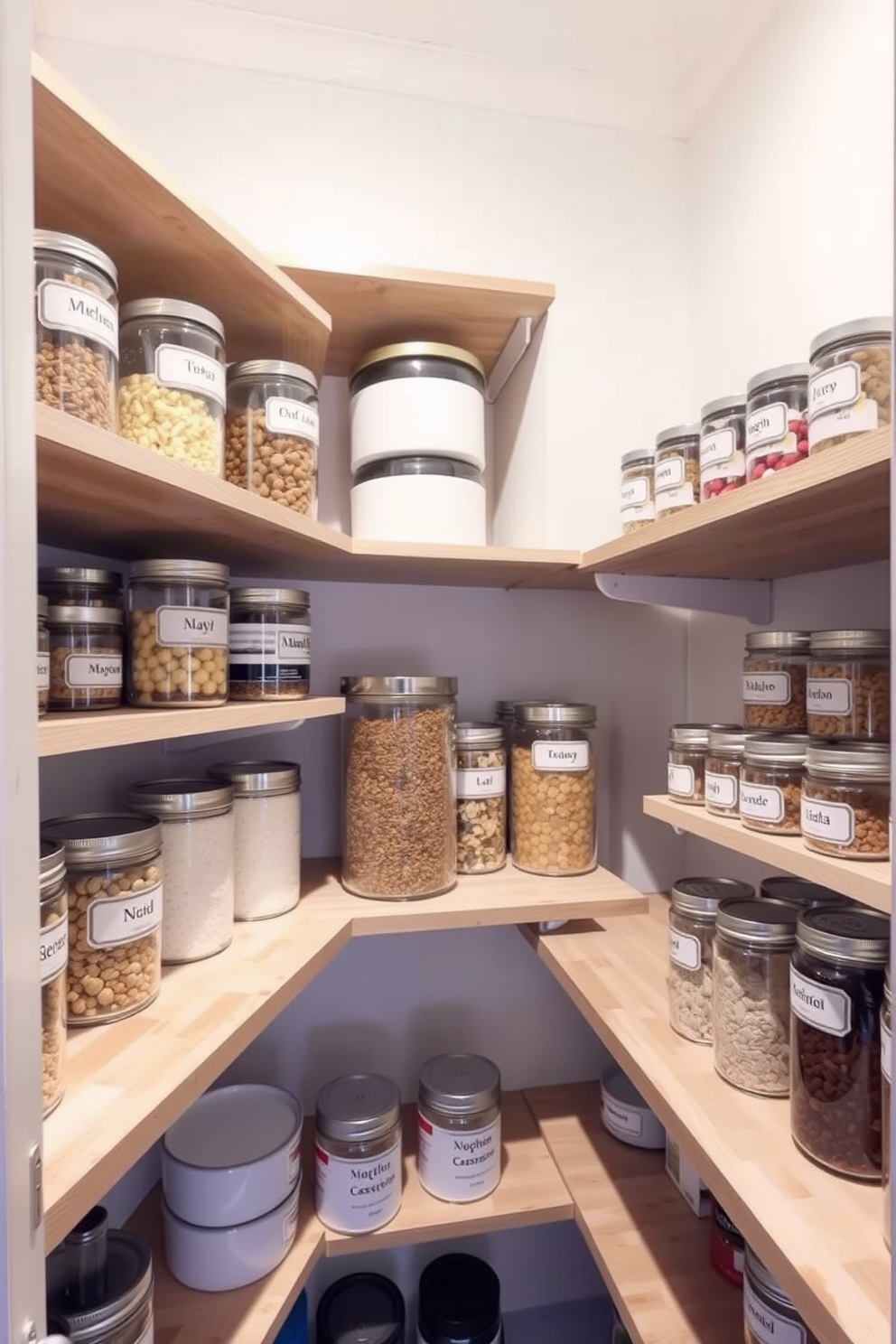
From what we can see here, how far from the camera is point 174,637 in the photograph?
2.43 feet

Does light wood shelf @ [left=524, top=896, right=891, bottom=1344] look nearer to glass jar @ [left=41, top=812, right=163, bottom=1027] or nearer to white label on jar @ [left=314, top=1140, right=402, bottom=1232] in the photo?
white label on jar @ [left=314, top=1140, right=402, bottom=1232]

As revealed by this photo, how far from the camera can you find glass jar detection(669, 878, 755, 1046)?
0.77 metres

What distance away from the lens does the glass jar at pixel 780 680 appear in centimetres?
78

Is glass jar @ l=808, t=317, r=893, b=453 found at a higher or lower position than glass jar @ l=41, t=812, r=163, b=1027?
higher

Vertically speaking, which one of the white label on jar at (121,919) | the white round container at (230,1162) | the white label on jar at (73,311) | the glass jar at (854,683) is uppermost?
the white label on jar at (73,311)

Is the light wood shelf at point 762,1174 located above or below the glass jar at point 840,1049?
below

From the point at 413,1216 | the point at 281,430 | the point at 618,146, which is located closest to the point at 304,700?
the point at 281,430

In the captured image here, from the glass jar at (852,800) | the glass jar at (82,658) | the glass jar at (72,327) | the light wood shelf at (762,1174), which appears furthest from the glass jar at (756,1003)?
the glass jar at (72,327)

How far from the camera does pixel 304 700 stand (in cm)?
88

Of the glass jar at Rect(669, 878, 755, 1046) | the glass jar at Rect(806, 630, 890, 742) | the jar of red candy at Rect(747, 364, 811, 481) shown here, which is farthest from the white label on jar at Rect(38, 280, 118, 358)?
the glass jar at Rect(669, 878, 755, 1046)

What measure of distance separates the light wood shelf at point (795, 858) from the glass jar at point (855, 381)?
34 centimetres

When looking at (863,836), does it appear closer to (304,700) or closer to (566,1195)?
(304,700)

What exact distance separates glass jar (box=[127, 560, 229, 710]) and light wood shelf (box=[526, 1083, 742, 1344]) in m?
0.87

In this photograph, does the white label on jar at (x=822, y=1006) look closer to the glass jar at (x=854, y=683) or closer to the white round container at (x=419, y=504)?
the glass jar at (x=854, y=683)
